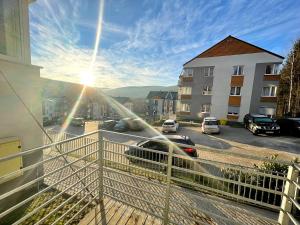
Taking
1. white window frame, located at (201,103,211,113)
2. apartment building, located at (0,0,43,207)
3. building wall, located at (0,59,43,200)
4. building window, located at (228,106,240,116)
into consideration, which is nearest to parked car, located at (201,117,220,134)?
building window, located at (228,106,240,116)

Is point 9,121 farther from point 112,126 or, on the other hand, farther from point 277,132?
point 277,132

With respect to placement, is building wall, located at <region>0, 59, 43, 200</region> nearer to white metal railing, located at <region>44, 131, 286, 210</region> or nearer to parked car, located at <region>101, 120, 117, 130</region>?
white metal railing, located at <region>44, 131, 286, 210</region>

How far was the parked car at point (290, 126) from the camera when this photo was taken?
16.5 meters

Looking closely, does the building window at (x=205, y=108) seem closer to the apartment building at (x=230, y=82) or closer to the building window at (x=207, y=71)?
the apartment building at (x=230, y=82)

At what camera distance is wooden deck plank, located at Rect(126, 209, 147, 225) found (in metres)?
3.21

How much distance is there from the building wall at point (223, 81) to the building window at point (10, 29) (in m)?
23.5

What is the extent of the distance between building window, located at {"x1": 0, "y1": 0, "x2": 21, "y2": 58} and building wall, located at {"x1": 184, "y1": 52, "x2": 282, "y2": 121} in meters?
23.5

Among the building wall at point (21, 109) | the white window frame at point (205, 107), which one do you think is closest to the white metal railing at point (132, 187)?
Result: the building wall at point (21, 109)

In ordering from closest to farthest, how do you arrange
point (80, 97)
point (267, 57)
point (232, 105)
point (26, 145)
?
1. point (26, 145)
2. point (267, 57)
3. point (232, 105)
4. point (80, 97)

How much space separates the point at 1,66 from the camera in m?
3.79

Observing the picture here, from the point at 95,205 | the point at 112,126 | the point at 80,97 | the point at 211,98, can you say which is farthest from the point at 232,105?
the point at 80,97

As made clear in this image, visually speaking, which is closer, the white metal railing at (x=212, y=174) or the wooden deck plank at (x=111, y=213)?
the white metal railing at (x=212, y=174)

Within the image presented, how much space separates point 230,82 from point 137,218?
77.2 feet

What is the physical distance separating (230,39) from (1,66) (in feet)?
86.3
